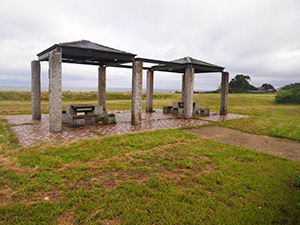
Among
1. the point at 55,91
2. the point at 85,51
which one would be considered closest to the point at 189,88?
the point at 85,51

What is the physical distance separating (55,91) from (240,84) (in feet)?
190

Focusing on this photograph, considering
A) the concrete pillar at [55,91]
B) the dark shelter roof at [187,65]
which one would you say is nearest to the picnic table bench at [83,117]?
the concrete pillar at [55,91]

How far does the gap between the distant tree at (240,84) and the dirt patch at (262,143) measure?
171 ft

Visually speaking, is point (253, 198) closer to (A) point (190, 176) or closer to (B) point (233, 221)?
(B) point (233, 221)

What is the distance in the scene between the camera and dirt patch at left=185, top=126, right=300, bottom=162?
6.33 m

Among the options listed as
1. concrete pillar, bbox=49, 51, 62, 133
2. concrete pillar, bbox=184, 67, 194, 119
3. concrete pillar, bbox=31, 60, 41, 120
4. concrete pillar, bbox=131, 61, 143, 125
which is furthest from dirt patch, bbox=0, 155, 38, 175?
concrete pillar, bbox=184, 67, 194, 119

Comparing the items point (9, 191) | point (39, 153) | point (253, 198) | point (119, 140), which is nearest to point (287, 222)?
point (253, 198)

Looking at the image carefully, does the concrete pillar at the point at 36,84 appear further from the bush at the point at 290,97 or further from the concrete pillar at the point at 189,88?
the bush at the point at 290,97

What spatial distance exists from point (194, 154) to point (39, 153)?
14.4 ft

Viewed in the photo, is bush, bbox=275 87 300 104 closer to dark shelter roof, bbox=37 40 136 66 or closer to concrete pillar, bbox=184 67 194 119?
concrete pillar, bbox=184 67 194 119

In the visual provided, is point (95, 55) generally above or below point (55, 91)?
above

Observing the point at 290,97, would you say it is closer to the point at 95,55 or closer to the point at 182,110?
the point at 182,110

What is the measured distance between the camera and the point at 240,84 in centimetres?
5706

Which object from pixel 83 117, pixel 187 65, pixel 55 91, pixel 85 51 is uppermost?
pixel 187 65
